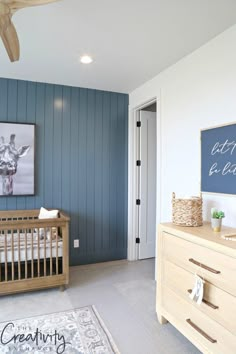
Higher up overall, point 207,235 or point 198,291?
point 207,235

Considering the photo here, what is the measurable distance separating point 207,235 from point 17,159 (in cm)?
260

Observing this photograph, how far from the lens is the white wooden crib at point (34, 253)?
273 centimetres

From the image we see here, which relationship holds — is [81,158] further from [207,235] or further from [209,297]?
[209,297]

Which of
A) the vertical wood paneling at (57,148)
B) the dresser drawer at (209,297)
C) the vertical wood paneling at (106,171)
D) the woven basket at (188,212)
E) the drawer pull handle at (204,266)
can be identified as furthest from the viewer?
the vertical wood paneling at (106,171)

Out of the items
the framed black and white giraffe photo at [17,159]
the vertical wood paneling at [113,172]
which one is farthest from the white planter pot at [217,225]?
the framed black and white giraffe photo at [17,159]

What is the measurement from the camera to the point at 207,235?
6.09ft

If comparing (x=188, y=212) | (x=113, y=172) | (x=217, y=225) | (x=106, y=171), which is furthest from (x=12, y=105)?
(x=217, y=225)

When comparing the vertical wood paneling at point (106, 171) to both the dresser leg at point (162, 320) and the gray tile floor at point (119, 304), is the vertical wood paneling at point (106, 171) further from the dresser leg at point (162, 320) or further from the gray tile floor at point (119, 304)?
the dresser leg at point (162, 320)

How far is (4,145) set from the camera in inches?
134

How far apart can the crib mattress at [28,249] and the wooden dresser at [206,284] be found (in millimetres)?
1250

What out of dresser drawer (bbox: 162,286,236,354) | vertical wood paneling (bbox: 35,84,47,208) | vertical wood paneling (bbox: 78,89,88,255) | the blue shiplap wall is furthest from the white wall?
vertical wood paneling (bbox: 35,84,47,208)

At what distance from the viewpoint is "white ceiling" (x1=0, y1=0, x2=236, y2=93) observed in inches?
77.0

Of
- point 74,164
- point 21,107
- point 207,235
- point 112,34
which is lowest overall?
point 207,235

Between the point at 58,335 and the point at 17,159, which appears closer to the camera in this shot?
the point at 58,335
